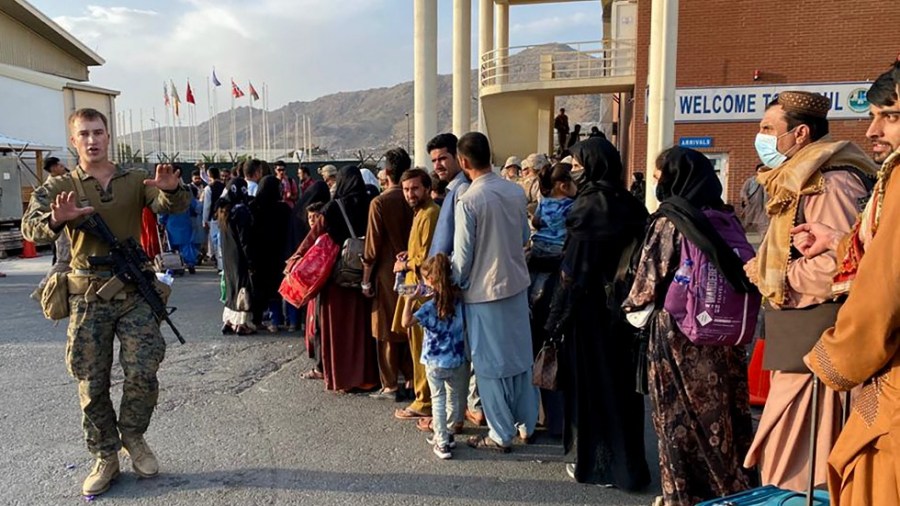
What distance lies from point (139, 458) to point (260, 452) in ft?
2.31

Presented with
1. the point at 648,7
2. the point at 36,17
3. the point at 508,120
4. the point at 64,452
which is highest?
the point at 36,17

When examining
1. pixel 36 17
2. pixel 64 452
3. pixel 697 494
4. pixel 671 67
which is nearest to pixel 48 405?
pixel 64 452

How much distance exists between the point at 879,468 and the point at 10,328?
8417mm

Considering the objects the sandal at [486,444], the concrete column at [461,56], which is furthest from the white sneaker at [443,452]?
the concrete column at [461,56]

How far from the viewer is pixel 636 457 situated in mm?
3568

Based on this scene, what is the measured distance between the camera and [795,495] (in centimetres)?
223

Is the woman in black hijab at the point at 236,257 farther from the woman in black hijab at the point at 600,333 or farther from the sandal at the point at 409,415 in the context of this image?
the woman in black hijab at the point at 600,333

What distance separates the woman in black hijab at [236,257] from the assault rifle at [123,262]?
10.7ft

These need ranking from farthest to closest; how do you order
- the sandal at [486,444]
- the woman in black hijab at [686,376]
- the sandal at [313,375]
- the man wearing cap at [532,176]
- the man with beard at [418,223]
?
the man wearing cap at [532,176] → the sandal at [313,375] → the man with beard at [418,223] → the sandal at [486,444] → the woman in black hijab at [686,376]

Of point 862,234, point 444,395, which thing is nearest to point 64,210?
point 444,395

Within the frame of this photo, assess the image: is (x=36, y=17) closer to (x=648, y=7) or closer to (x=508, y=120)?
(x=508, y=120)

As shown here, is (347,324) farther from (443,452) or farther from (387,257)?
(443,452)

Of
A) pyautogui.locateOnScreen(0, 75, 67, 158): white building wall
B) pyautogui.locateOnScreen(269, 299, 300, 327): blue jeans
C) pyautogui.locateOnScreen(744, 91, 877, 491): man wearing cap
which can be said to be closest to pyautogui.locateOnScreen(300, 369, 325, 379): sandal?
pyautogui.locateOnScreen(269, 299, 300, 327): blue jeans

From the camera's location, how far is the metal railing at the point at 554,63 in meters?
17.9
